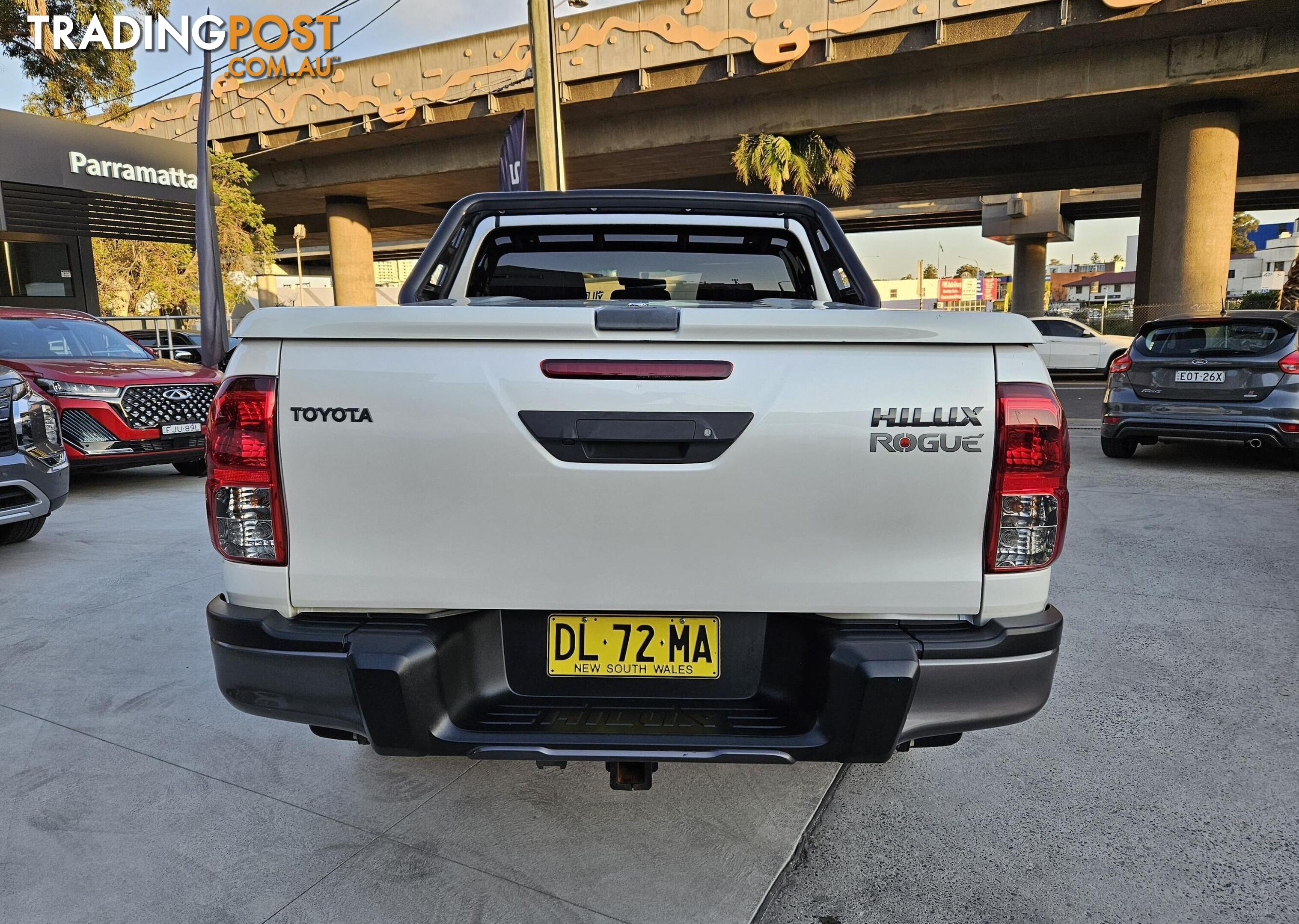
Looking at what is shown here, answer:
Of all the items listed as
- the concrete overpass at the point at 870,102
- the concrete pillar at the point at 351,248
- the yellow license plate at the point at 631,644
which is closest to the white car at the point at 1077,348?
the concrete overpass at the point at 870,102

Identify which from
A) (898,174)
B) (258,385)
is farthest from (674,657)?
(898,174)

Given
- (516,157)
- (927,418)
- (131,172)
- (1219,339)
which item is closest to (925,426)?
(927,418)

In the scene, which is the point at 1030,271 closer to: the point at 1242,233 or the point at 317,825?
the point at 1242,233

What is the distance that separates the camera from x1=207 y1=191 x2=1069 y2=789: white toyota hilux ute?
6.22 feet

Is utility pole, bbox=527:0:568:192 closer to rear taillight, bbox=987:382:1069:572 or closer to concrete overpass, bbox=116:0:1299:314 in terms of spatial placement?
concrete overpass, bbox=116:0:1299:314

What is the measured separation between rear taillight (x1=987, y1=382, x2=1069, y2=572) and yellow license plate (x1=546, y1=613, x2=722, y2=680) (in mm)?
695

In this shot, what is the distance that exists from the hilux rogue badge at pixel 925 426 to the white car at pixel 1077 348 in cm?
1969

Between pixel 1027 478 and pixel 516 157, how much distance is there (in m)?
12.8

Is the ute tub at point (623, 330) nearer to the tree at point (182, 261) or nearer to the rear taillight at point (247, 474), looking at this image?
the rear taillight at point (247, 474)

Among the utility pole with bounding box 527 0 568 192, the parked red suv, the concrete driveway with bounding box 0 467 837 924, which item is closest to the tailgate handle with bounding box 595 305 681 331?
the concrete driveway with bounding box 0 467 837 924

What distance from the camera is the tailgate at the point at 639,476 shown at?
1891 mm

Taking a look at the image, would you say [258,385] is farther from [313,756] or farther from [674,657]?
[313,756]

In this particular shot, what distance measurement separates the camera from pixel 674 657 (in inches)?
81.0

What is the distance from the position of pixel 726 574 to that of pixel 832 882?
0.94 meters
